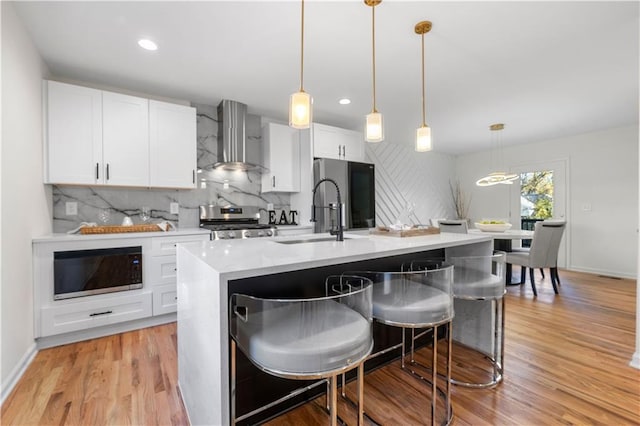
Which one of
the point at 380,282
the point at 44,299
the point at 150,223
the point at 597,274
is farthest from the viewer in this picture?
the point at 597,274

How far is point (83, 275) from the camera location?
7.60ft

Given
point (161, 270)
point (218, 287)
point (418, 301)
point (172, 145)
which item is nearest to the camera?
point (218, 287)

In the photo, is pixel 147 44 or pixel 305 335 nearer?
pixel 305 335

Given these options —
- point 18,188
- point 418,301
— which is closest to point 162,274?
point 18,188

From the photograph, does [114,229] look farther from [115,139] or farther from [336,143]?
[336,143]

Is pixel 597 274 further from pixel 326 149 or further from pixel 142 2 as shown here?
pixel 142 2

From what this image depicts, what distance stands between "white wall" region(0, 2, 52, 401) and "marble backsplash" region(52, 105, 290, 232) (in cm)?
48

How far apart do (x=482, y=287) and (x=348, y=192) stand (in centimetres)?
221

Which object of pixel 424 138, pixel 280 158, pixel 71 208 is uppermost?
pixel 280 158

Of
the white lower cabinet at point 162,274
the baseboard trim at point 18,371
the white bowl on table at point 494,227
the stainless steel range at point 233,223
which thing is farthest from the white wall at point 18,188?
the white bowl on table at point 494,227

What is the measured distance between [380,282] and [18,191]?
92.8 inches

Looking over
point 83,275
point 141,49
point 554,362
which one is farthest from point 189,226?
point 554,362

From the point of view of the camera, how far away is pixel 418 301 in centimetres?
135

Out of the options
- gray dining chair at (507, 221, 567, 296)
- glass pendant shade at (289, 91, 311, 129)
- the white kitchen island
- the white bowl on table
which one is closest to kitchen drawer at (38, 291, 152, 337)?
the white kitchen island
